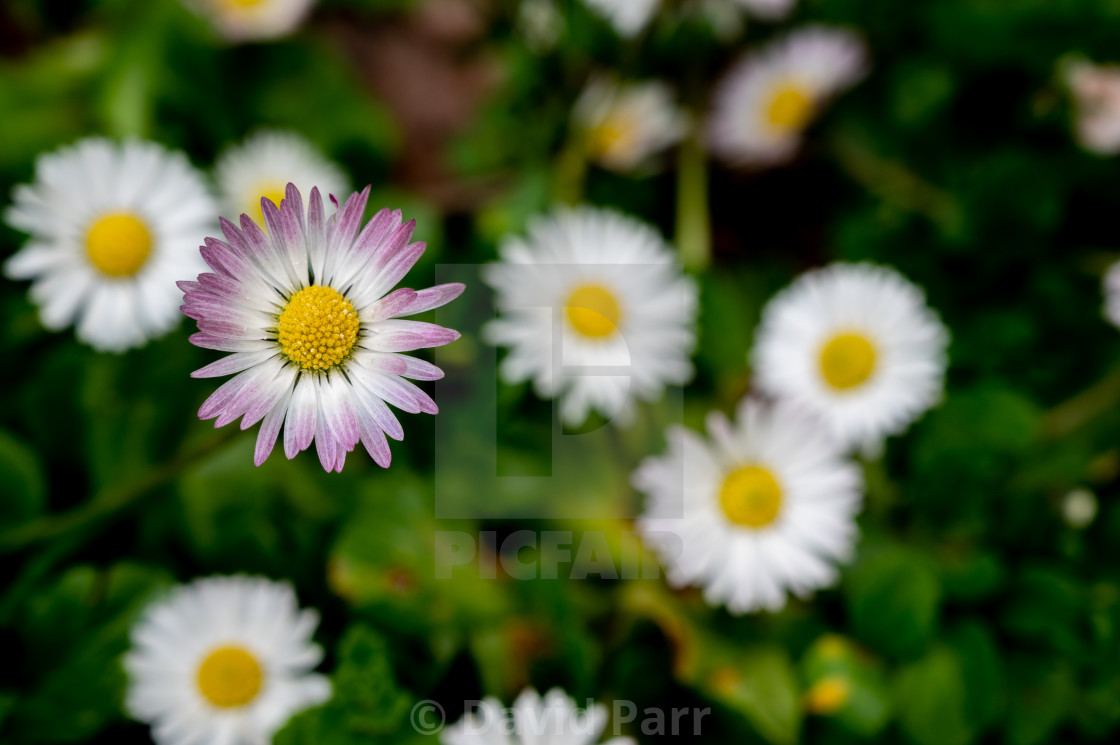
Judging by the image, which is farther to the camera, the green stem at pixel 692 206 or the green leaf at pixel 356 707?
the green stem at pixel 692 206

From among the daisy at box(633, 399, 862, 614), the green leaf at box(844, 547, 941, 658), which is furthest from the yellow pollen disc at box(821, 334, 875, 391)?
the green leaf at box(844, 547, 941, 658)

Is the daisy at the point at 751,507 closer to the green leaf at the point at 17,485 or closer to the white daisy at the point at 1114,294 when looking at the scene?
the white daisy at the point at 1114,294

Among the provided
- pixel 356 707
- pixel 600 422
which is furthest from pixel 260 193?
pixel 356 707

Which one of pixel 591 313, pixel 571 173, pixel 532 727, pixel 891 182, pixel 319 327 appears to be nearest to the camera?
pixel 319 327

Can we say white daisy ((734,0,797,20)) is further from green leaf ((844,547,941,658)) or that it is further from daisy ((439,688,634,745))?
daisy ((439,688,634,745))

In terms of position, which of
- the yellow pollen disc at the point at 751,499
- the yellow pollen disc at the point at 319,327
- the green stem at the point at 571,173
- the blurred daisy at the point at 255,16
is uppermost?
the blurred daisy at the point at 255,16

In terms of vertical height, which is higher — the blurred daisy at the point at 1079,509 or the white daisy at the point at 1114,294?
the white daisy at the point at 1114,294

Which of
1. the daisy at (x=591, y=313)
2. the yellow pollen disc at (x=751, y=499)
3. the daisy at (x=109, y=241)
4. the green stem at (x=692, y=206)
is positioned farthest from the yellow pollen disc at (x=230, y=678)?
the green stem at (x=692, y=206)

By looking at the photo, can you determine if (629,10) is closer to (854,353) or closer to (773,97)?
(773,97)
